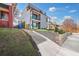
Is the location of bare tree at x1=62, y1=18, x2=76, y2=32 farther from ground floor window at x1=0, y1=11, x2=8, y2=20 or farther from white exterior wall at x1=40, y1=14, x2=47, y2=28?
ground floor window at x1=0, y1=11, x2=8, y2=20

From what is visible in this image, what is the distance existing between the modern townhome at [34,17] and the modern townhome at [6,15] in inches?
5.4

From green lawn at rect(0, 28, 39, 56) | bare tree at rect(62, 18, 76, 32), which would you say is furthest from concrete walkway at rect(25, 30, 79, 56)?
bare tree at rect(62, 18, 76, 32)

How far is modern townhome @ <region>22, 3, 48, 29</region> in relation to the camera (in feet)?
5.20

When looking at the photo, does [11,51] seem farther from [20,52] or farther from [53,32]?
[53,32]

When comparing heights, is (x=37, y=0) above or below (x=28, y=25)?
above

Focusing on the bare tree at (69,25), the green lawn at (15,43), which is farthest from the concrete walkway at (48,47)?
the bare tree at (69,25)

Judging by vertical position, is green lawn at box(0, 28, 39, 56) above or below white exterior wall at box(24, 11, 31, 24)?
below

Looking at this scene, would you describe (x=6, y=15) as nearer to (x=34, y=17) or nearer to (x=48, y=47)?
(x=34, y=17)

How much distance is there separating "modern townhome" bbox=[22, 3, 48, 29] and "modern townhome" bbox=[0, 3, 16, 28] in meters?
0.14

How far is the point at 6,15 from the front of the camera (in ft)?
5.13

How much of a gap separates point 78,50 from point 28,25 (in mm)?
535

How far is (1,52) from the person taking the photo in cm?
151

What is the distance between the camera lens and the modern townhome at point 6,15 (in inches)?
61.3

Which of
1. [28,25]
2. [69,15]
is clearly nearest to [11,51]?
[28,25]
